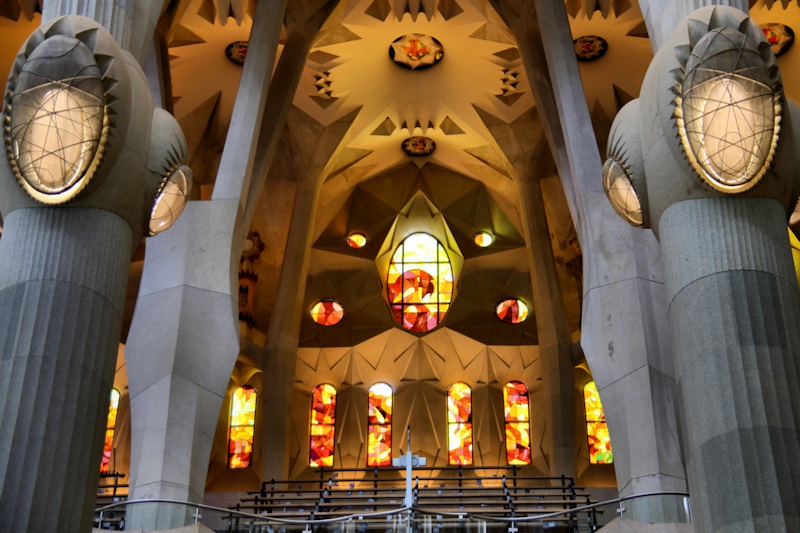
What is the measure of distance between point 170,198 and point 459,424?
1174cm

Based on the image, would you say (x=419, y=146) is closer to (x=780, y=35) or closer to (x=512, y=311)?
(x=512, y=311)

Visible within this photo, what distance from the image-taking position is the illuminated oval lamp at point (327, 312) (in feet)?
72.4

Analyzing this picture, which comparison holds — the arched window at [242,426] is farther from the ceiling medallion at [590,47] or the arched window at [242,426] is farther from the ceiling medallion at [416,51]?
the ceiling medallion at [590,47]

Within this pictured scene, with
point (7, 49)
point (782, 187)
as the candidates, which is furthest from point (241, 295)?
point (782, 187)

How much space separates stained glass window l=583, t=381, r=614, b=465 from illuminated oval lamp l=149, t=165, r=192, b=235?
1156cm

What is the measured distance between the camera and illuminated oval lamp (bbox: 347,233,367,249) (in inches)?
909

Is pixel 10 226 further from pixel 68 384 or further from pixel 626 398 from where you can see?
pixel 626 398

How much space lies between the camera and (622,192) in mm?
10344

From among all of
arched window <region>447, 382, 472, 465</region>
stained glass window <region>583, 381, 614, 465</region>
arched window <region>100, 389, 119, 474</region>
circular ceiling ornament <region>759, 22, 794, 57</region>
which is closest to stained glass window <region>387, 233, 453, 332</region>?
arched window <region>447, 382, 472, 465</region>

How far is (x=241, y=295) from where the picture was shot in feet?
70.0

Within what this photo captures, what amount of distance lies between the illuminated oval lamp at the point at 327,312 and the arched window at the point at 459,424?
2777 mm

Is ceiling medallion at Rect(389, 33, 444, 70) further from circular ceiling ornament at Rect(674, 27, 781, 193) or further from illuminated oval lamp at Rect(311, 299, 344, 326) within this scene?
circular ceiling ornament at Rect(674, 27, 781, 193)

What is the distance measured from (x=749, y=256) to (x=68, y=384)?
5.76m

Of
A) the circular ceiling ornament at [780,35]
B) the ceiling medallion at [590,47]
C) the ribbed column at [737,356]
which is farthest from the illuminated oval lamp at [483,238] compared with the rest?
the ribbed column at [737,356]
